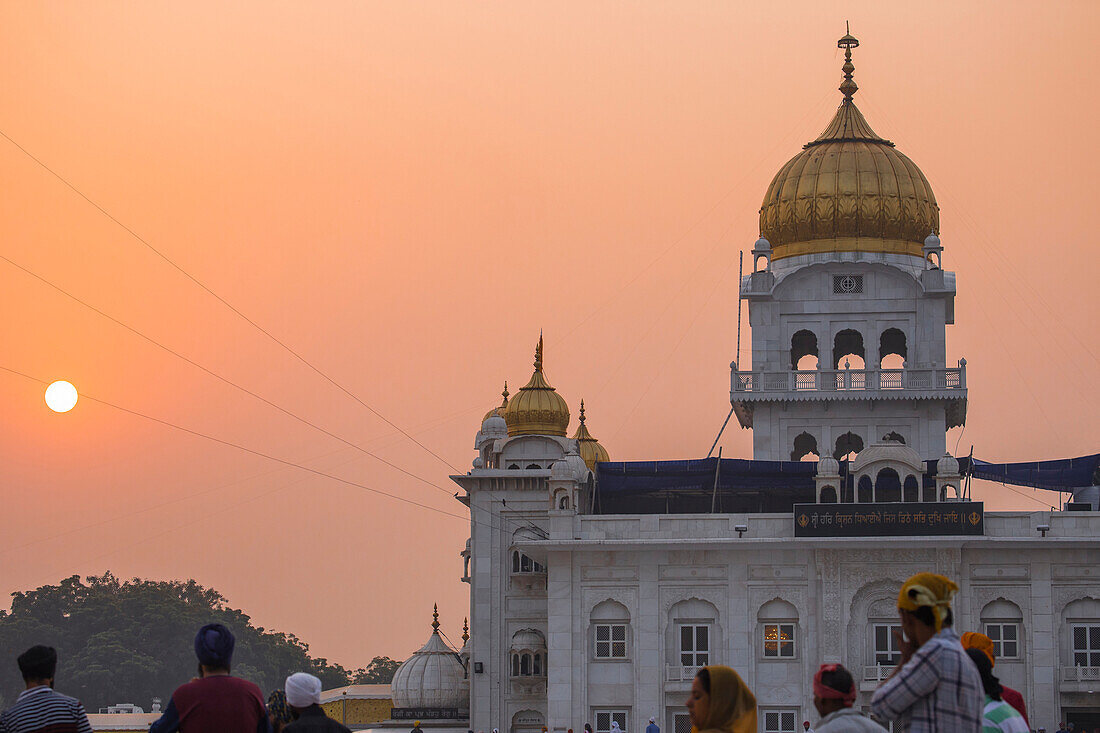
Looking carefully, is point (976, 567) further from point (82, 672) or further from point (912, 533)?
point (82, 672)

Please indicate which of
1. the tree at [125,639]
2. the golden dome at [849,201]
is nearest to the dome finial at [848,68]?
the golden dome at [849,201]

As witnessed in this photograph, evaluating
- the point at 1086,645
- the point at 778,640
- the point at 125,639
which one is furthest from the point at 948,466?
the point at 125,639

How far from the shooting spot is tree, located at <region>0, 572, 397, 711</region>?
81.7 meters

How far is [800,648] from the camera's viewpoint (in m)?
48.5

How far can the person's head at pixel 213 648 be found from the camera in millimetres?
11709

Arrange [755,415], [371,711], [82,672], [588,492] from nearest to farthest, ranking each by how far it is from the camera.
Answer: [588,492] → [755,415] → [371,711] → [82,672]

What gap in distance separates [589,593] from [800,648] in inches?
226

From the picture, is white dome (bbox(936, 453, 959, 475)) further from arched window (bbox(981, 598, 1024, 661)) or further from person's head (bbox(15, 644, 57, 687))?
person's head (bbox(15, 644, 57, 687))

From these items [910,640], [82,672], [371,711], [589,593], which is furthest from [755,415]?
[910,640]

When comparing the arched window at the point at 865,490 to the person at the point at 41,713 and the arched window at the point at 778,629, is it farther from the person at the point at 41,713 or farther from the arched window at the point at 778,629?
the person at the point at 41,713

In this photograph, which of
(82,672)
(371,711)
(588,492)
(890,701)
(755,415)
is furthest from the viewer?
(82,672)

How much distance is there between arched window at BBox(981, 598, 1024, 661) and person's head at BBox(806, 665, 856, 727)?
3862cm

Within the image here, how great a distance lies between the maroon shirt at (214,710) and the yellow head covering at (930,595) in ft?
13.7

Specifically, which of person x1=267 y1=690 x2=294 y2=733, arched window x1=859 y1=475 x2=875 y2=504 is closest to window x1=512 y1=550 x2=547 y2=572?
arched window x1=859 y1=475 x2=875 y2=504
